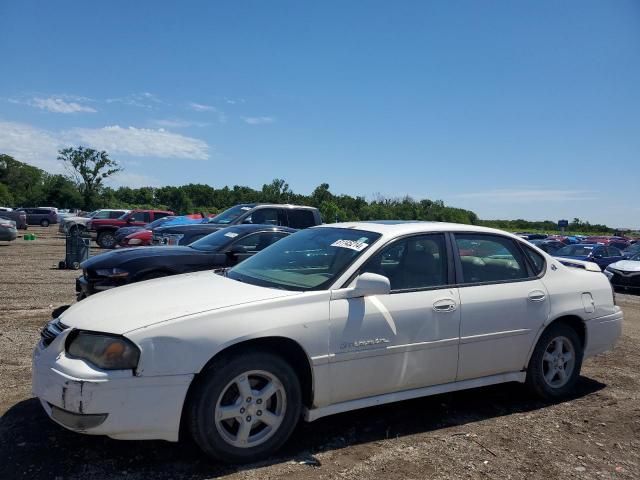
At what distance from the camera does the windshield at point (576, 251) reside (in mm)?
20672

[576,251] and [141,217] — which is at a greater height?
[141,217]

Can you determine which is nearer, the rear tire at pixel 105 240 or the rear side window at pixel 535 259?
the rear side window at pixel 535 259

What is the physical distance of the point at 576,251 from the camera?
824 inches

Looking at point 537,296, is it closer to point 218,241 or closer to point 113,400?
point 113,400

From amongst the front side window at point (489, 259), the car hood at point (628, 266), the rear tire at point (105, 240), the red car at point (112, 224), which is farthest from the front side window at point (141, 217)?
the front side window at point (489, 259)

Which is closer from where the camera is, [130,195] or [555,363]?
[555,363]

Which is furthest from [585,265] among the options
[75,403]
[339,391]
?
[75,403]

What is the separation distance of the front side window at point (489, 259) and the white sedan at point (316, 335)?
0.04ft

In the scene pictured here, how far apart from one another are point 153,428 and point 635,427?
372 cm

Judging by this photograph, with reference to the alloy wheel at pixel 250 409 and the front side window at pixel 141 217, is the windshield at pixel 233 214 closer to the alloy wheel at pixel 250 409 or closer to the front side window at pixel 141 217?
the alloy wheel at pixel 250 409

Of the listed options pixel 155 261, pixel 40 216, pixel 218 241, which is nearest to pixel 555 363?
pixel 155 261

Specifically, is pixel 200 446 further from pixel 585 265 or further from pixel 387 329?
pixel 585 265

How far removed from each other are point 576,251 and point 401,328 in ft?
63.7

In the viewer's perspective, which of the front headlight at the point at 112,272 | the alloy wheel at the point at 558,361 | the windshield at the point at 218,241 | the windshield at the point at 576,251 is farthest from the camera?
the windshield at the point at 576,251
